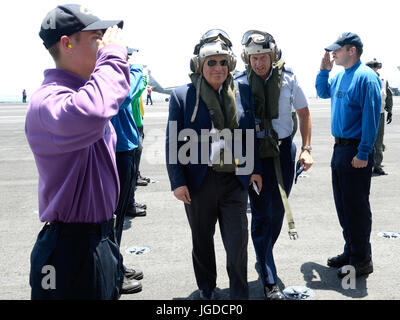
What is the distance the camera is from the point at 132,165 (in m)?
3.44

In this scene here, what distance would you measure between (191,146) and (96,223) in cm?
129

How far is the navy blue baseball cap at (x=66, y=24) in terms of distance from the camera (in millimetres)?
1582

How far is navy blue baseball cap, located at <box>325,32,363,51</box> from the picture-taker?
3439 millimetres

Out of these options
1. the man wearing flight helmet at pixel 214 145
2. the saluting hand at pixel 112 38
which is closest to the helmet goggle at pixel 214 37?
the man wearing flight helmet at pixel 214 145

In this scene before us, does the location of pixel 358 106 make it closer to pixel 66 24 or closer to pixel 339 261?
pixel 339 261

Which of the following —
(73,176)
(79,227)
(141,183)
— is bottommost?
(141,183)

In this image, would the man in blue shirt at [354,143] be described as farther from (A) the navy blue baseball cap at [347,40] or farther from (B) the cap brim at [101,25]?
(B) the cap brim at [101,25]

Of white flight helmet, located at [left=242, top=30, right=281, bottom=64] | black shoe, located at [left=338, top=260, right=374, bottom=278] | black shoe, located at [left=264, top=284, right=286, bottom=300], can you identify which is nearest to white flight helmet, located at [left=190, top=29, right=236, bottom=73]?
white flight helmet, located at [left=242, top=30, right=281, bottom=64]

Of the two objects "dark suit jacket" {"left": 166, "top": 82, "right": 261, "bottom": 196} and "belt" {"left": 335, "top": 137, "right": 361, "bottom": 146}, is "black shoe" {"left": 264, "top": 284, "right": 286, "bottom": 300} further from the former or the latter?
"belt" {"left": 335, "top": 137, "right": 361, "bottom": 146}

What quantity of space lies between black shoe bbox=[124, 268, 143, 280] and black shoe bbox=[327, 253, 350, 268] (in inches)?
73.8

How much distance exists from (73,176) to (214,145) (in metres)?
1.44

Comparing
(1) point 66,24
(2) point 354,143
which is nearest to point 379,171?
(2) point 354,143

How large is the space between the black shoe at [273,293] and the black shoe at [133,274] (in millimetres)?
1176

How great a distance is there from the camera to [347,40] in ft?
11.3
